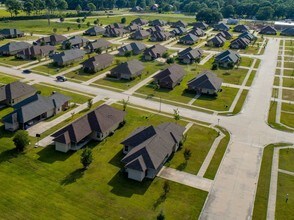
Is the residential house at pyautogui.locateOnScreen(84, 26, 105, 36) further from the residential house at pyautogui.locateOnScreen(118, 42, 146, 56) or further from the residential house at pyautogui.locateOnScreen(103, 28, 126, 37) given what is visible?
the residential house at pyautogui.locateOnScreen(118, 42, 146, 56)

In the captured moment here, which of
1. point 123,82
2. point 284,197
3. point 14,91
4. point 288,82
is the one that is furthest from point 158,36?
point 284,197

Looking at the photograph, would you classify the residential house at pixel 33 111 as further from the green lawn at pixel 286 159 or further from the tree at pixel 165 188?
the green lawn at pixel 286 159

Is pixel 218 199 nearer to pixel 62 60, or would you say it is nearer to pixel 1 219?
pixel 1 219

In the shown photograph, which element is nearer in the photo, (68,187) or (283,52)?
(68,187)

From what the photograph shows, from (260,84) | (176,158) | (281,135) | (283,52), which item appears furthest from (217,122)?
(283,52)

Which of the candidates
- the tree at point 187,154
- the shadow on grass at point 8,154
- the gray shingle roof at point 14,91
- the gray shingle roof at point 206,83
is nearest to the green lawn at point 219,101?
the gray shingle roof at point 206,83

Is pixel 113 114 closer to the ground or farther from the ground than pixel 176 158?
farther from the ground

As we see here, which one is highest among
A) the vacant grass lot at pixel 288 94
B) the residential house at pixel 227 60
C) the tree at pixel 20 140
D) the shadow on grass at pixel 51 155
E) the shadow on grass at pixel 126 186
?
the residential house at pixel 227 60

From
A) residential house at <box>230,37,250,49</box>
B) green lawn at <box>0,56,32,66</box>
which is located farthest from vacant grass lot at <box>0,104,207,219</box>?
residential house at <box>230,37,250,49</box>
